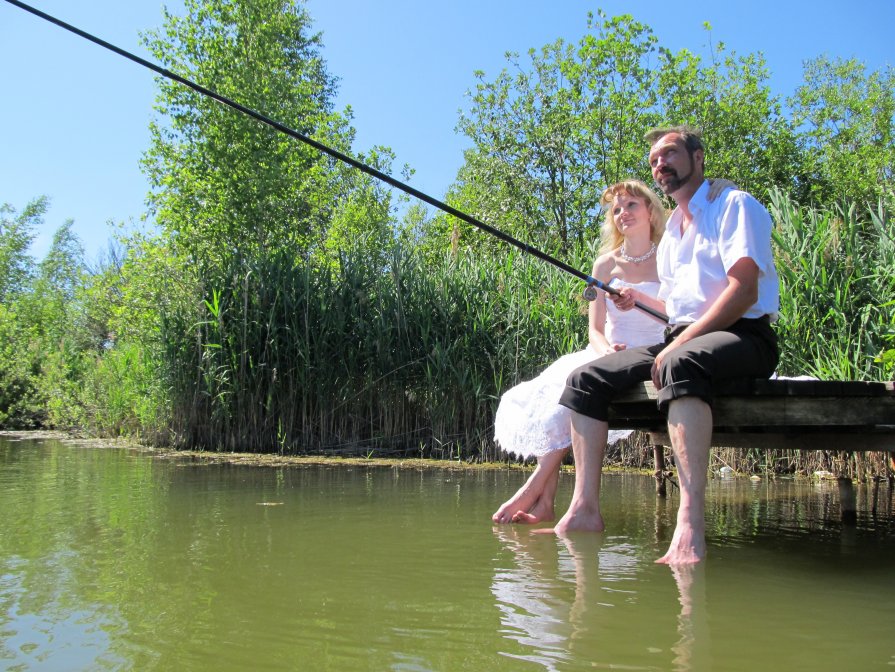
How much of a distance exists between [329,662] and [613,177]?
1763 centimetres

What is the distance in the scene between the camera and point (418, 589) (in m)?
2.27

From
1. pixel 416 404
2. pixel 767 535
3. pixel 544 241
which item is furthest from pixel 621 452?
pixel 544 241

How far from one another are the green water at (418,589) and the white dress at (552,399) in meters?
0.41

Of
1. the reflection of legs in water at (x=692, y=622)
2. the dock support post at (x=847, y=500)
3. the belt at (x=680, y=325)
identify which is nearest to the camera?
the reflection of legs in water at (x=692, y=622)

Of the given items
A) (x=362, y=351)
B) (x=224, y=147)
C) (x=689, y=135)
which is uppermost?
(x=224, y=147)

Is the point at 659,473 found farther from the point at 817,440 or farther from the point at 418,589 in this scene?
the point at 418,589

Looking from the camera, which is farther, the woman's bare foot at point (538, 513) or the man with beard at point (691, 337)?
the woman's bare foot at point (538, 513)

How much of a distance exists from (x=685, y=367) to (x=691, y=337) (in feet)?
0.60

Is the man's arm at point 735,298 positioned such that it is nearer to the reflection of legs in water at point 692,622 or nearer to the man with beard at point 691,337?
the man with beard at point 691,337

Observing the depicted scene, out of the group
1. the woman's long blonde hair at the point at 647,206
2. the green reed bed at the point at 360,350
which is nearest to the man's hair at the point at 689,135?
the woman's long blonde hair at the point at 647,206

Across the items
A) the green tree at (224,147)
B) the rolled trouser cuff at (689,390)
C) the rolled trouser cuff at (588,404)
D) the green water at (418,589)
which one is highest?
the green tree at (224,147)

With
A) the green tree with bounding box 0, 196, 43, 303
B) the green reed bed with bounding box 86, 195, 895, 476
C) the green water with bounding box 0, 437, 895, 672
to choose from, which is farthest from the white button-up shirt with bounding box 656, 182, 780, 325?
the green tree with bounding box 0, 196, 43, 303

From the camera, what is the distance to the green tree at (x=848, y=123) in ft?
72.6

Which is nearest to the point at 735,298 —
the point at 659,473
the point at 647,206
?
the point at 647,206
